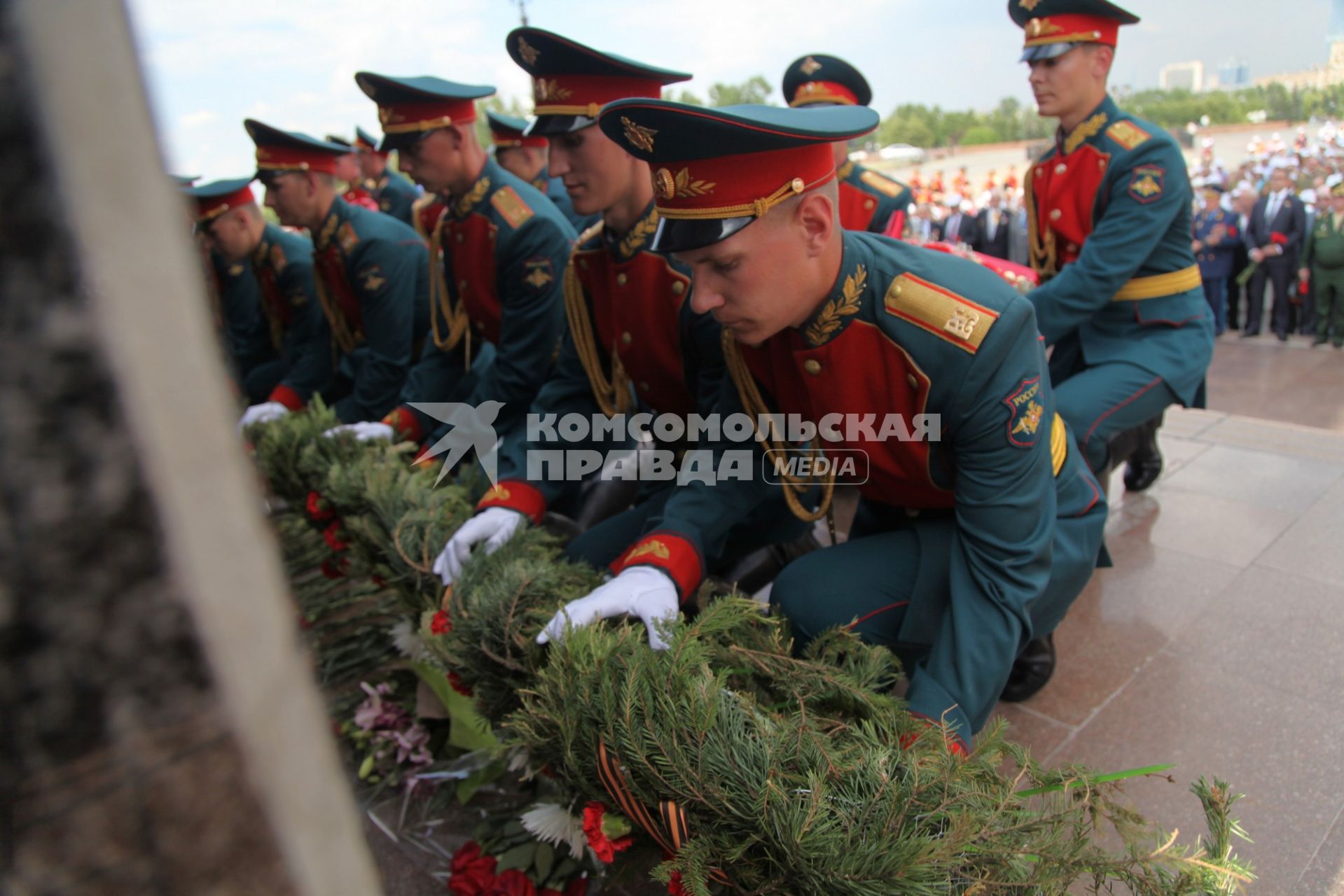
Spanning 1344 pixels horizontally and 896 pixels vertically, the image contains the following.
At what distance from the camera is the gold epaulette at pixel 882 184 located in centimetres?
527

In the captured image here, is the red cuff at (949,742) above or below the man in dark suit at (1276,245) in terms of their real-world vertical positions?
above

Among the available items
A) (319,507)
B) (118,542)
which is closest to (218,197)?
(319,507)

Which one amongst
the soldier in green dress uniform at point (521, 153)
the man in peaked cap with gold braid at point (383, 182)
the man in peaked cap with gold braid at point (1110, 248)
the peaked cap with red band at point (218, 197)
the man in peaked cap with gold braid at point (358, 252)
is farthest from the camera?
the man in peaked cap with gold braid at point (383, 182)

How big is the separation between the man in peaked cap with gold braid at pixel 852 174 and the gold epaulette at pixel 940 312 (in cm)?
324

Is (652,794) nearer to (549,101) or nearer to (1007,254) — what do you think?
(549,101)

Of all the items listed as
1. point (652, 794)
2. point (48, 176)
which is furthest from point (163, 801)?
point (652, 794)

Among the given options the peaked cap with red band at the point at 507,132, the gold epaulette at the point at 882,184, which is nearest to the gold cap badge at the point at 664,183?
the gold epaulette at the point at 882,184

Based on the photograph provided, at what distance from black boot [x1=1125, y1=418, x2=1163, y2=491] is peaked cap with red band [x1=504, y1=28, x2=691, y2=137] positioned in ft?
9.11

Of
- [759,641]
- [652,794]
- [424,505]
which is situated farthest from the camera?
[424,505]

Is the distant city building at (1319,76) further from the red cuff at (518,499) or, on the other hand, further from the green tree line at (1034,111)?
the red cuff at (518,499)

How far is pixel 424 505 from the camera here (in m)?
2.53

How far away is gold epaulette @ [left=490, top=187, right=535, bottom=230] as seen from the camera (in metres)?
3.60

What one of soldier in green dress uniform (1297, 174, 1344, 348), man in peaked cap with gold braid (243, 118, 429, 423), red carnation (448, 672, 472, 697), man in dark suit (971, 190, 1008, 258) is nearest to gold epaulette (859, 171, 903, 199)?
man in peaked cap with gold braid (243, 118, 429, 423)

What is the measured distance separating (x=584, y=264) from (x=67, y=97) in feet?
9.08
